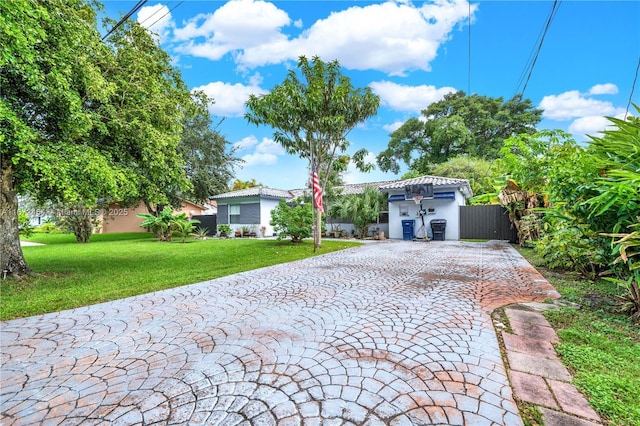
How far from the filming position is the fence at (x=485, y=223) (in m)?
14.5

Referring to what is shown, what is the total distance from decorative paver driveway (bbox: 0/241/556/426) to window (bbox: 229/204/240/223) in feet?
51.1

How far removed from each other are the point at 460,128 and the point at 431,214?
12.9 metres

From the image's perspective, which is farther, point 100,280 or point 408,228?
point 408,228

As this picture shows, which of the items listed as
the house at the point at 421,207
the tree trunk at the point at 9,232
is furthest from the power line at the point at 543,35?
the tree trunk at the point at 9,232

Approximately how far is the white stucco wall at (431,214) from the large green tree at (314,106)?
646 centimetres

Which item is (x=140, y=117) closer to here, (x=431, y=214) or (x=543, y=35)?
(x=543, y=35)

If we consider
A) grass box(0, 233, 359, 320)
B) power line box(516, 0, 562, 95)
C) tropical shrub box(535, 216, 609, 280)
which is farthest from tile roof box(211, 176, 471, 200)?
grass box(0, 233, 359, 320)

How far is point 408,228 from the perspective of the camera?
15.2 meters

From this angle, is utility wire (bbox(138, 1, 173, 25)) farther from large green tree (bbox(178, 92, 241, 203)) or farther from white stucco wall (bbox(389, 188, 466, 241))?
large green tree (bbox(178, 92, 241, 203))

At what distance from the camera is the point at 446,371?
7.58 ft

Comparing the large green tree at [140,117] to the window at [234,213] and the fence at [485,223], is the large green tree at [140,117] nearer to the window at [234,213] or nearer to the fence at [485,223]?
the window at [234,213]

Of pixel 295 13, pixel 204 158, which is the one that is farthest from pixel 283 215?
pixel 204 158

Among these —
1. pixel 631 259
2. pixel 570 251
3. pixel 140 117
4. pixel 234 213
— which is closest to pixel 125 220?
pixel 234 213

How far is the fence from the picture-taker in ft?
47.7
